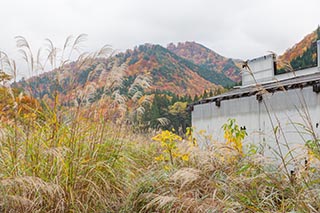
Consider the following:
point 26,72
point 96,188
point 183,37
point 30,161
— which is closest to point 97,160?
point 96,188

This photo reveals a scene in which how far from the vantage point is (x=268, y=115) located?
609 cm

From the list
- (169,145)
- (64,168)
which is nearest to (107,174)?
(64,168)

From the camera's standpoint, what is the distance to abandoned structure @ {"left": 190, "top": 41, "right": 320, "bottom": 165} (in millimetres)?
7238

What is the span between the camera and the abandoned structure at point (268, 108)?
7.24m

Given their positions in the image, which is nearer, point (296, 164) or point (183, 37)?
point (296, 164)

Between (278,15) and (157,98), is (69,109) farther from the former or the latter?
(157,98)

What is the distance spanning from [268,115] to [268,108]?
2.87 m

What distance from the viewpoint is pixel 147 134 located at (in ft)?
29.6

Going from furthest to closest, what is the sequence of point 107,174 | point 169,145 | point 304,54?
point 304,54, point 169,145, point 107,174

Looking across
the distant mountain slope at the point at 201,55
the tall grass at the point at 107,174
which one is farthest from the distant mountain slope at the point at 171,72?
the tall grass at the point at 107,174

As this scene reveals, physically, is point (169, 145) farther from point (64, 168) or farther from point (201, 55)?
point (201, 55)

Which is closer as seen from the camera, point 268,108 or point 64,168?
point 64,168

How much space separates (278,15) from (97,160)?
18544mm

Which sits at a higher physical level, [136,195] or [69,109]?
[69,109]
